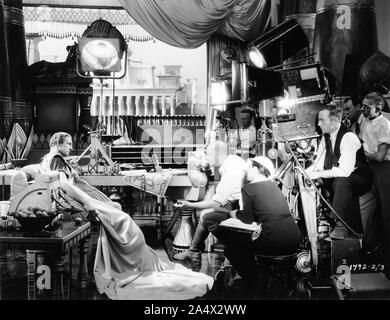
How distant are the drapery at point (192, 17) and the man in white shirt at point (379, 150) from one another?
1.79 metres

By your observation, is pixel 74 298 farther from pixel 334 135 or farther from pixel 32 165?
pixel 334 135

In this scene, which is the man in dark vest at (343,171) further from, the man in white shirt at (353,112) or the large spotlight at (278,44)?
the large spotlight at (278,44)

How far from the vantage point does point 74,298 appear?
3482mm

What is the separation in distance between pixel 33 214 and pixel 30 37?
3203mm

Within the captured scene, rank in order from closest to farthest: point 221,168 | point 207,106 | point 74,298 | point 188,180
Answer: point 74,298 < point 221,168 < point 188,180 < point 207,106

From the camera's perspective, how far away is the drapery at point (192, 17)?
15.4 feet

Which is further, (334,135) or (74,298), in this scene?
(334,135)

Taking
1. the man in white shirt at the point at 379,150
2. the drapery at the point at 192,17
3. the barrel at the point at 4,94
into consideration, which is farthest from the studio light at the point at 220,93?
the barrel at the point at 4,94

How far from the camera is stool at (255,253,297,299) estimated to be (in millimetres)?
3547

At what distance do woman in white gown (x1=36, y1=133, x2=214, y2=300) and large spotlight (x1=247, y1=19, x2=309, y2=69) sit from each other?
1.79 m

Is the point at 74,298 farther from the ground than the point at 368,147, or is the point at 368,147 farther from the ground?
the point at 368,147

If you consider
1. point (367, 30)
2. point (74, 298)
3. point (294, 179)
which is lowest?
point (74, 298)
